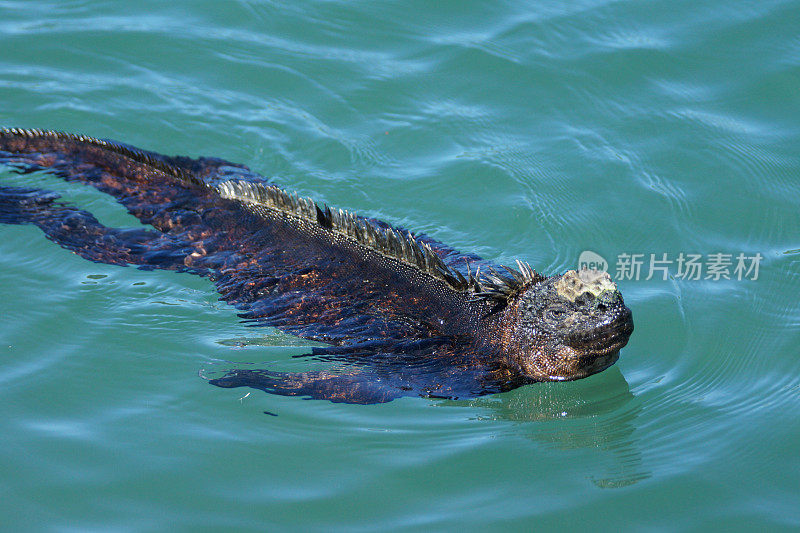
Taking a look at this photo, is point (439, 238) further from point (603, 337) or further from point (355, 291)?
point (603, 337)

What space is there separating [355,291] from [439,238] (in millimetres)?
1673

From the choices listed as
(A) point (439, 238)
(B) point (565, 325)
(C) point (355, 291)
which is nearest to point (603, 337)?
(B) point (565, 325)

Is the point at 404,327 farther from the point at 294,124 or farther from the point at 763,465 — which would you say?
the point at 294,124

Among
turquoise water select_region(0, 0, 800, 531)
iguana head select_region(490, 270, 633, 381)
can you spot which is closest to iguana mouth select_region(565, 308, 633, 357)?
iguana head select_region(490, 270, 633, 381)

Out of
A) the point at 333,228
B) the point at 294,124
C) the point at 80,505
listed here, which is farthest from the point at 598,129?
the point at 80,505

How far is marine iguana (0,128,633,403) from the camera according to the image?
17.8 ft

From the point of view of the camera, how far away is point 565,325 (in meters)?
5.33

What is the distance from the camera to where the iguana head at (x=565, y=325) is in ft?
17.2

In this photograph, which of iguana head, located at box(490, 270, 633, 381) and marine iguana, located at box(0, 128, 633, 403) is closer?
iguana head, located at box(490, 270, 633, 381)

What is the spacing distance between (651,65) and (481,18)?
2.11 m

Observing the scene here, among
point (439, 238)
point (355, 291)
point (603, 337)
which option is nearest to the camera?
point (603, 337)

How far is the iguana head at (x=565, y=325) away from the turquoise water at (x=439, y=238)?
0.36 meters

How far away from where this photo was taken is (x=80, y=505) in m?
4.91

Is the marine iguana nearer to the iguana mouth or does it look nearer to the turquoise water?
the iguana mouth
